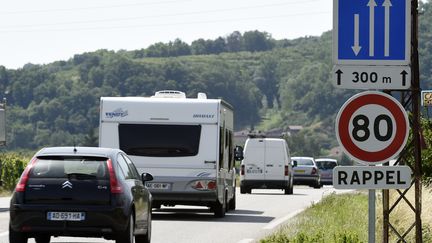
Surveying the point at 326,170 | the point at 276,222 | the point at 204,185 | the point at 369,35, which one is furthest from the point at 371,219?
the point at 326,170

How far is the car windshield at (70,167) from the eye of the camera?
664 inches

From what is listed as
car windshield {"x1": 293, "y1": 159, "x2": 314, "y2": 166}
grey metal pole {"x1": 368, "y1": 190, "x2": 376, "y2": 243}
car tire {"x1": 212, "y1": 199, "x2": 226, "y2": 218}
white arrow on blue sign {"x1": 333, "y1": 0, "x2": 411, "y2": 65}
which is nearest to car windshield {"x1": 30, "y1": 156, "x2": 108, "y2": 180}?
white arrow on blue sign {"x1": 333, "y1": 0, "x2": 411, "y2": 65}

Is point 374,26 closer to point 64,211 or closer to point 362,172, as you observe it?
point 362,172

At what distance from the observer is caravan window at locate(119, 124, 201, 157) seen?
86.8 feet

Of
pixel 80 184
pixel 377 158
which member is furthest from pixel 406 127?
pixel 80 184

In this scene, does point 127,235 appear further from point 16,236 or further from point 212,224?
point 212,224

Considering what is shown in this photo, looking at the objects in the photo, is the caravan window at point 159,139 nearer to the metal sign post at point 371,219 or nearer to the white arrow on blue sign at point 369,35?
the white arrow on blue sign at point 369,35

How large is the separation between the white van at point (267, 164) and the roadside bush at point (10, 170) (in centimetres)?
774

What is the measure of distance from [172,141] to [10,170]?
63.3 feet

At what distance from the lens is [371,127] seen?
36.6 ft

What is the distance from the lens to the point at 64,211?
1666 centimetres

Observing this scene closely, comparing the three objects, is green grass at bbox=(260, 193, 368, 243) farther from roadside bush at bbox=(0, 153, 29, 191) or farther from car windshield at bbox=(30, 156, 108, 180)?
roadside bush at bbox=(0, 153, 29, 191)

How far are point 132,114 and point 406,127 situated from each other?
15865 mm

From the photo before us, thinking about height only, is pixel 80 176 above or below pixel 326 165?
above
